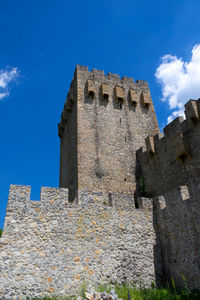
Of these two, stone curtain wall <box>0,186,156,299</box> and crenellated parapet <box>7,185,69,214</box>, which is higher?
crenellated parapet <box>7,185,69,214</box>

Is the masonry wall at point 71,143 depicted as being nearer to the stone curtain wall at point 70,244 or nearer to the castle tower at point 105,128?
the castle tower at point 105,128

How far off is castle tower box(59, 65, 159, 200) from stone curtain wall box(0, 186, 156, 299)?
4.17 m

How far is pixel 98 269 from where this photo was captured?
8930 millimetres

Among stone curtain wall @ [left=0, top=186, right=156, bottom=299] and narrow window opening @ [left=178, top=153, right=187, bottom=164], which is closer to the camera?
stone curtain wall @ [left=0, top=186, right=156, bottom=299]

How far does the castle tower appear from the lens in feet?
48.5

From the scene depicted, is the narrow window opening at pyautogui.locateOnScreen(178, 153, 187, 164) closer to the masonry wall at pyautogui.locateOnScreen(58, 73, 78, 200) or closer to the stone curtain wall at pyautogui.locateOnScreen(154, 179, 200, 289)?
the stone curtain wall at pyautogui.locateOnScreen(154, 179, 200, 289)

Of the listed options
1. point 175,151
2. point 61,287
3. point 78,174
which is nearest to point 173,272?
point 61,287

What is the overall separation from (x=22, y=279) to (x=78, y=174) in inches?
274

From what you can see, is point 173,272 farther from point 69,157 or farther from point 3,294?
point 69,157

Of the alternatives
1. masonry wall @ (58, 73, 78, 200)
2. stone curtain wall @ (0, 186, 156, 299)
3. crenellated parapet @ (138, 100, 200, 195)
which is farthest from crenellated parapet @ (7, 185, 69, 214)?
crenellated parapet @ (138, 100, 200, 195)

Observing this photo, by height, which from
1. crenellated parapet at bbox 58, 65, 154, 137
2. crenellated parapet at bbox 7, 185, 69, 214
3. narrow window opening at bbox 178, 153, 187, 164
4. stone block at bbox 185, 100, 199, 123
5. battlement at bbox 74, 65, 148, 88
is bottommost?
crenellated parapet at bbox 7, 185, 69, 214

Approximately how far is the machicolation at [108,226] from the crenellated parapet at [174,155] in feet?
0.15

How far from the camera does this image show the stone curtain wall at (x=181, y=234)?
28.7 feet

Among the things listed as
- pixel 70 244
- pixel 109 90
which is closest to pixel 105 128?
pixel 109 90
